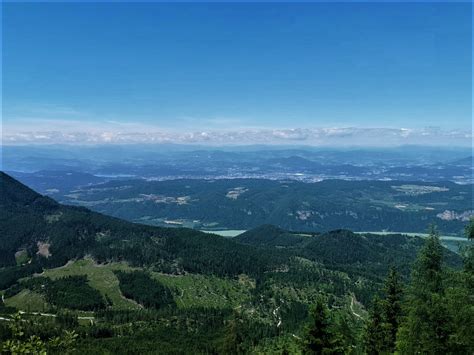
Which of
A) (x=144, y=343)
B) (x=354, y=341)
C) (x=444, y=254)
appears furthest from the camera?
(x=144, y=343)

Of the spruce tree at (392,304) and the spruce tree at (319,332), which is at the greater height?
the spruce tree at (319,332)

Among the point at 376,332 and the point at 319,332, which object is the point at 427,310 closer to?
the point at 319,332

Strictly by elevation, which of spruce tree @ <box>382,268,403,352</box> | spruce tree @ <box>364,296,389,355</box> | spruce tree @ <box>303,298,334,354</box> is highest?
spruce tree @ <box>303,298,334,354</box>

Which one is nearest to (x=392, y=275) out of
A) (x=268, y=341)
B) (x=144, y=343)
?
(x=268, y=341)

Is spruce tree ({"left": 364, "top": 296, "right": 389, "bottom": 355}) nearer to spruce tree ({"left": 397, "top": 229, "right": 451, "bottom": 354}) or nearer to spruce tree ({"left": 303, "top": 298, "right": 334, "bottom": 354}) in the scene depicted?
spruce tree ({"left": 397, "top": 229, "right": 451, "bottom": 354})

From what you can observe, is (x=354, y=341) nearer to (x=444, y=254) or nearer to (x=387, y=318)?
(x=387, y=318)

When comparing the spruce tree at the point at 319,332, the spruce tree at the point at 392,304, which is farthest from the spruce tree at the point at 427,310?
the spruce tree at the point at 392,304

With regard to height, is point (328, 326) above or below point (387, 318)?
above

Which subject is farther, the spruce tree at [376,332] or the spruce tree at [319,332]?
the spruce tree at [376,332]

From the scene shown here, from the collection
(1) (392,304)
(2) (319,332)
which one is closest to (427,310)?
(2) (319,332)

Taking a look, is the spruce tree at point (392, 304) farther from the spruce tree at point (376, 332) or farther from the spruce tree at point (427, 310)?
the spruce tree at point (427, 310)

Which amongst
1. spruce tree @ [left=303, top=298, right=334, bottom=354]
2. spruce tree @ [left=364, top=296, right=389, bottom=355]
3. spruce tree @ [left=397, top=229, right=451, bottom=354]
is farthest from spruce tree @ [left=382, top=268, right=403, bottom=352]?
spruce tree @ [left=303, top=298, right=334, bottom=354]
